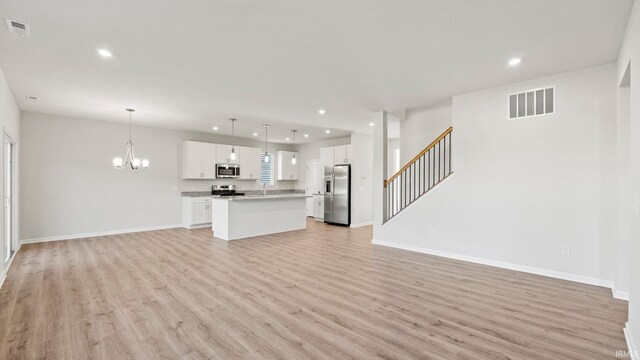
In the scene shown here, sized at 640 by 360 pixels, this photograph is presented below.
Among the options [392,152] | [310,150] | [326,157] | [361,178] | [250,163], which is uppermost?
[310,150]

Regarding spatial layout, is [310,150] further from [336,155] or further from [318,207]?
[318,207]

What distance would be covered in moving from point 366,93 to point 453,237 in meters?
2.83

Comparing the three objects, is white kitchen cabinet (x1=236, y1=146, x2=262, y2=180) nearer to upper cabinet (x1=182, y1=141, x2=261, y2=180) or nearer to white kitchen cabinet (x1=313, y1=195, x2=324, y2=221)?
upper cabinet (x1=182, y1=141, x2=261, y2=180)

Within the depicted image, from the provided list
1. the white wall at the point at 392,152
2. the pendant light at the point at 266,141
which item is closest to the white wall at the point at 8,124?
the pendant light at the point at 266,141

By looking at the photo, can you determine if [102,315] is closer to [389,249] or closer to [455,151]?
[389,249]

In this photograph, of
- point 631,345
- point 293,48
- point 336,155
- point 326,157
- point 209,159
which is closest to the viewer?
point 631,345

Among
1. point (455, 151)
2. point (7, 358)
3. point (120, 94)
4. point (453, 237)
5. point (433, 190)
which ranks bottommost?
point (7, 358)

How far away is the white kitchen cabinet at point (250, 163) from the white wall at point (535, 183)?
19.7 ft

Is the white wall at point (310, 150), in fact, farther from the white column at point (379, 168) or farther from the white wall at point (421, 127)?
the white column at point (379, 168)

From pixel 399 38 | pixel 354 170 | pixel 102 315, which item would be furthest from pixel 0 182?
pixel 354 170

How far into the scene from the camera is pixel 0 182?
3607 millimetres

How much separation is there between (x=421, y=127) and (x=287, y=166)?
554cm

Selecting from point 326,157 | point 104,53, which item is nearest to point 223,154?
point 326,157

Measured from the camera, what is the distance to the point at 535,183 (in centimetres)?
413
